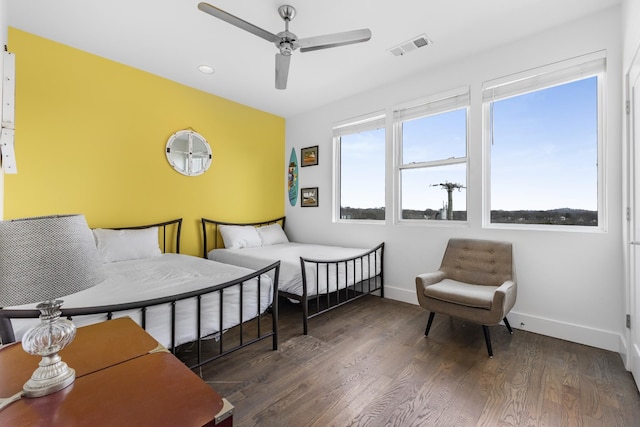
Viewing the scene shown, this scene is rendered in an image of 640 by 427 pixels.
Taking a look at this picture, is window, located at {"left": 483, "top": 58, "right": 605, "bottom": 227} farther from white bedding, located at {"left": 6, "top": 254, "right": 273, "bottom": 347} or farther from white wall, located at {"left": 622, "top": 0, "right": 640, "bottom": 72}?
white bedding, located at {"left": 6, "top": 254, "right": 273, "bottom": 347}

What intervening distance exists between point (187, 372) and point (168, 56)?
3.15 metres

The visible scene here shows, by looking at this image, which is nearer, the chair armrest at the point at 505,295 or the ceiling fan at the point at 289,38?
the ceiling fan at the point at 289,38

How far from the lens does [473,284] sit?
2.69m

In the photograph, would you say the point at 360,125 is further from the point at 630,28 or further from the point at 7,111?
the point at 7,111

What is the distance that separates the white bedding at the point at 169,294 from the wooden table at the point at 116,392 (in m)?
0.55

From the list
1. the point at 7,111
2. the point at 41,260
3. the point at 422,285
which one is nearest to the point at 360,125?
the point at 422,285

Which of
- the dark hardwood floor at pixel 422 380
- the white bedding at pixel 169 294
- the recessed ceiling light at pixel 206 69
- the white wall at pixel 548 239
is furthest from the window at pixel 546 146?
the recessed ceiling light at pixel 206 69

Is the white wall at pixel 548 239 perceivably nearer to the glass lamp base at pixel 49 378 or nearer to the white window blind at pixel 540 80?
the white window blind at pixel 540 80

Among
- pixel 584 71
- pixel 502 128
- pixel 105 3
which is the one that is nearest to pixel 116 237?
pixel 105 3

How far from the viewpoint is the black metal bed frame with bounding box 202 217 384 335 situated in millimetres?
2637

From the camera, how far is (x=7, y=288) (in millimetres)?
739

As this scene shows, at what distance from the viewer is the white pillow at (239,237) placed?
3.77 meters

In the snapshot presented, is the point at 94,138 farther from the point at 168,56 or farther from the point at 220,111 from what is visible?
the point at 220,111

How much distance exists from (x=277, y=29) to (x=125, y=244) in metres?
2.51
